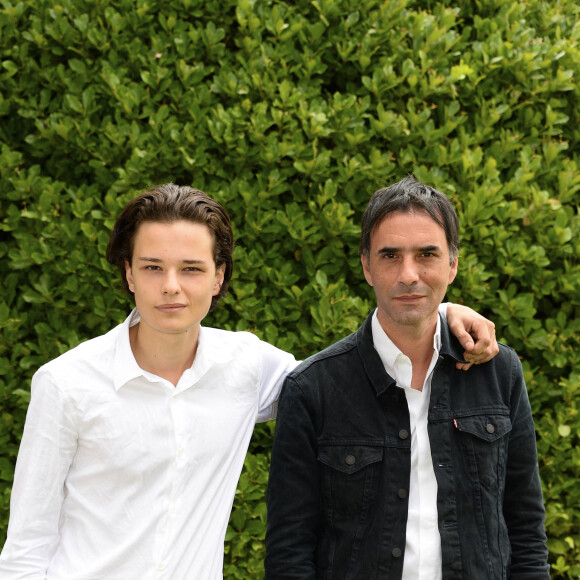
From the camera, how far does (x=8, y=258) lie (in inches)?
149

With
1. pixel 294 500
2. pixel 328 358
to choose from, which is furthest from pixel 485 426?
pixel 294 500

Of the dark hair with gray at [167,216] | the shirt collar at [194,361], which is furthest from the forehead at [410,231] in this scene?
the shirt collar at [194,361]

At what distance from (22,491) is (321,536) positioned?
0.95 meters

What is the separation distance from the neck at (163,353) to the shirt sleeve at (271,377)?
33cm

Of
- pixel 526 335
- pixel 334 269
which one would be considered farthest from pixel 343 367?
pixel 526 335

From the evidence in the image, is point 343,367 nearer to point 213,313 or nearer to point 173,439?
point 173,439

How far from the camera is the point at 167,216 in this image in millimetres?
2611

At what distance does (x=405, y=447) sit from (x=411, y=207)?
2.61ft

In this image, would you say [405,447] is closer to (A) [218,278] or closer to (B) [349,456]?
(B) [349,456]

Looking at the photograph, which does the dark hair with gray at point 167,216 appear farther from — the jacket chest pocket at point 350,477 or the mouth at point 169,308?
the jacket chest pocket at point 350,477

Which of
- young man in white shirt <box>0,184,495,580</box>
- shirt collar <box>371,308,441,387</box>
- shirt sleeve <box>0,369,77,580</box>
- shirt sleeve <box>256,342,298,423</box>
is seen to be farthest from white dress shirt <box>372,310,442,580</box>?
shirt sleeve <box>0,369,77,580</box>

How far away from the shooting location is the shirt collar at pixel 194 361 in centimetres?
250

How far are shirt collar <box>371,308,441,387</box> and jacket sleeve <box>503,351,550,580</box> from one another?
381 millimetres

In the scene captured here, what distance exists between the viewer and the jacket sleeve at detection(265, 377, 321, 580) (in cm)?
250
